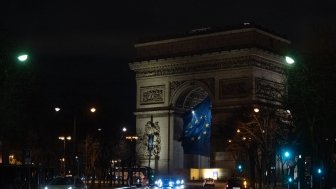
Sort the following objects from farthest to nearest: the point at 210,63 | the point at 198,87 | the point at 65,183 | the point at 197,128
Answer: the point at 197,128 < the point at 198,87 < the point at 210,63 < the point at 65,183

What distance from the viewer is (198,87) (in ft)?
470

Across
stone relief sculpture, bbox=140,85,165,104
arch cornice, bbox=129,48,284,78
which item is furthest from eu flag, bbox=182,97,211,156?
arch cornice, bbox=129,48,284,78

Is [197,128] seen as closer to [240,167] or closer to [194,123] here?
[194,123]

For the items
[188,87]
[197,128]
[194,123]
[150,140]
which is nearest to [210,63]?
[188,87]

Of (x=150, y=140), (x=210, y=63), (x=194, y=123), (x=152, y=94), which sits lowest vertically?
(x=150, y=140)

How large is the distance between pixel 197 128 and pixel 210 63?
14.2 meters

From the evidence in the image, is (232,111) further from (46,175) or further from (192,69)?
(46,175)

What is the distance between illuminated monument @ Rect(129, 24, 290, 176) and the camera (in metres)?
134

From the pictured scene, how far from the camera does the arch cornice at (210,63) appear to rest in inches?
5255

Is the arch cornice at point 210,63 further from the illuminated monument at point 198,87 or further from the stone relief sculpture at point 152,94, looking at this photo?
the stone relief sculpture at point 152,94

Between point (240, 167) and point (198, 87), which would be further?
point (198, 87)

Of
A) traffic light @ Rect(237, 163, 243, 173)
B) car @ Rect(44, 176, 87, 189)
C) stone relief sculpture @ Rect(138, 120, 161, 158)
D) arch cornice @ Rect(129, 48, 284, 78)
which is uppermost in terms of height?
arch cornice @ Rect(129, 48, 284, 78)

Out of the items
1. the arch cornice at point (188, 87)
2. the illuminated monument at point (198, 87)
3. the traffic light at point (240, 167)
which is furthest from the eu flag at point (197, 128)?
the traffic light at point (240, 167)

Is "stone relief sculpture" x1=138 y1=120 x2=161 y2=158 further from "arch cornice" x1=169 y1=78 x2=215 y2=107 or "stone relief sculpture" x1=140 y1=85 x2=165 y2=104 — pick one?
"arch cornice" x1=169 y1=78 x2=215 y2=107
